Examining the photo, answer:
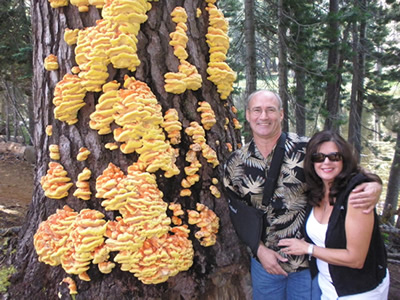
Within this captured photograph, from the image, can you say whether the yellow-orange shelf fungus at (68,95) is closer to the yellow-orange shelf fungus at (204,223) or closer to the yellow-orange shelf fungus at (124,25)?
the yellow-orange shelf fungus at (124,25)

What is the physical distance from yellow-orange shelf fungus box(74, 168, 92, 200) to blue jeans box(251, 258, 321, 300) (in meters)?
1.39

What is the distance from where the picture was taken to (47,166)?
2281mm

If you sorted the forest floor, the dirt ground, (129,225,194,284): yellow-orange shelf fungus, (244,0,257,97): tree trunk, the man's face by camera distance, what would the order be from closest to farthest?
1. (129,225,194,284): yellow-orange shelf fungus
2. the man's face
3. the forest floor
4. the dirt ground
5. (244,0,257,97): tree trunk

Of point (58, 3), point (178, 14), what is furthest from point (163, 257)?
point (58, 3)

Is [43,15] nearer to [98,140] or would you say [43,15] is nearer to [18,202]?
[98,140]

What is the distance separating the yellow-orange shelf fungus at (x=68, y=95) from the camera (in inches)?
78.8

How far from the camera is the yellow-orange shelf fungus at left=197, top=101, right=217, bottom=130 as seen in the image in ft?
7.47

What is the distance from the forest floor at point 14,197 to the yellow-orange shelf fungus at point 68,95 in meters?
1.47

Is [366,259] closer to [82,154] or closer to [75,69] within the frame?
[82,154]

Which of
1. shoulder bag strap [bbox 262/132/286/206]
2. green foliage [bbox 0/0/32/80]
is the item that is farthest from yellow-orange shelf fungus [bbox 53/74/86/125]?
green foliage [bbox 0/0/32/80]

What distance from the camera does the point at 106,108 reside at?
6.54ft

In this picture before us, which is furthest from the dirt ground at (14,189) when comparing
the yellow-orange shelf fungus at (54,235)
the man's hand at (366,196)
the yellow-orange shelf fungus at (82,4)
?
the man's hand at (366,196)

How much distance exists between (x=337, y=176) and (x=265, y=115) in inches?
24.3

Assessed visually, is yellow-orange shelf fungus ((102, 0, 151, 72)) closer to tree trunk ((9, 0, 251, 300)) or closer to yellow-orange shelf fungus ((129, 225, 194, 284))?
tree trunk ((9, 0, 251, 300))
